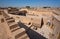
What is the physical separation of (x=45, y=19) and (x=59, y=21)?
6125 mm

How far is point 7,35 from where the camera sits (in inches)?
186

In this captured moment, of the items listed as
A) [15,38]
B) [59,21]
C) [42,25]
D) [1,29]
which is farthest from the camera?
[42,25]

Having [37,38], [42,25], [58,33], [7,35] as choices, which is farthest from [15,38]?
[42,25]

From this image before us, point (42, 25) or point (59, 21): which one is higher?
point (59, 21)

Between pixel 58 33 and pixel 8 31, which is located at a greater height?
pixel 8 31

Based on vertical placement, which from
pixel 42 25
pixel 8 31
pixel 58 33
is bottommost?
pixel 42 25

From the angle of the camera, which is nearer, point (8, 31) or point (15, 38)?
point (15, 38)

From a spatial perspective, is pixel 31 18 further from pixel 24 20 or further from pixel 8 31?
pixel 8 31

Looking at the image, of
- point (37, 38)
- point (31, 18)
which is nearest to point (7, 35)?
point (37, 38)

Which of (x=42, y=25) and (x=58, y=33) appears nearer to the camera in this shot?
(x=58, y=33)

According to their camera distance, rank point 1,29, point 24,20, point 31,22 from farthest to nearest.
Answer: point 24,20, point 31,22, point 1,29

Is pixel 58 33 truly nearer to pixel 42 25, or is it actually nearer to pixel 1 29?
pixel 1 29

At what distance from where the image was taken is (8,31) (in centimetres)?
486

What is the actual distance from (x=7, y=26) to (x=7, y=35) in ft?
1.66
